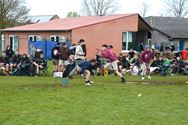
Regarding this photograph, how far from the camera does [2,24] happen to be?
6009 centimetres

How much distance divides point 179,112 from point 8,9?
52.7 metres

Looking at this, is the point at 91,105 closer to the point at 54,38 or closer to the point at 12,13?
the point at 54,38

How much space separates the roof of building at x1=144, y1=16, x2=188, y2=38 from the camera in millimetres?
53588

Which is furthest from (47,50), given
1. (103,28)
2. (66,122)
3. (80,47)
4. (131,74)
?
(66,122)

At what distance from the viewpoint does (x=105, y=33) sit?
1569 inches

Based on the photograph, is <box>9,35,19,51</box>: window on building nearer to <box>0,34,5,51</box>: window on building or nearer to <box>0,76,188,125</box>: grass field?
<box>0,34,5,51</box>: window on building

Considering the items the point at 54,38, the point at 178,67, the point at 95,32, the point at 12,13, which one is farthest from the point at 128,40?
the point at 12,13

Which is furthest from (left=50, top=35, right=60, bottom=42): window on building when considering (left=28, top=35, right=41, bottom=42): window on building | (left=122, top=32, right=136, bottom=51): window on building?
(left=122, top=32, right=136, bottom=51): window on building

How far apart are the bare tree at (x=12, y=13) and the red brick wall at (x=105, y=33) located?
77.3 ft

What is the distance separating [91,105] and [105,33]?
91.1 feet

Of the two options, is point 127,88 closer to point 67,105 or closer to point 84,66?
point 84,66

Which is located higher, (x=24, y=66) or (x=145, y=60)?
(x=145, y=60)

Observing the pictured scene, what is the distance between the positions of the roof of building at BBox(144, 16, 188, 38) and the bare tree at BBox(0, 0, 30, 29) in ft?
58.8

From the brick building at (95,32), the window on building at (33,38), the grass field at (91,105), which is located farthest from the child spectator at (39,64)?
the window on building at (33,38)
